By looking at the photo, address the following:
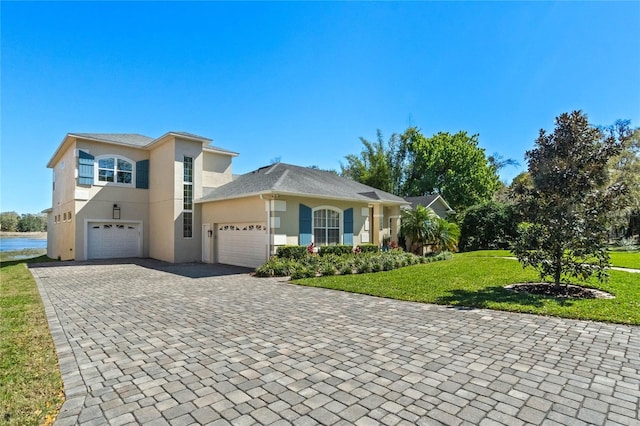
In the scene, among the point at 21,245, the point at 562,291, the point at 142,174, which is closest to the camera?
the point at 562,291

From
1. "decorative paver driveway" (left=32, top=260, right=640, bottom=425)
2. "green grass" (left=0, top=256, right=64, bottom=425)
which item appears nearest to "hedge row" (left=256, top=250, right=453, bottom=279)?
"decorative paver driveway" (left=32, top=260, right=640, bottom=425)

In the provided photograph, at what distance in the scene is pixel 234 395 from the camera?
11.2 ft

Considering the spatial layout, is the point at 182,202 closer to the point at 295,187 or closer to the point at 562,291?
the point at 295,187

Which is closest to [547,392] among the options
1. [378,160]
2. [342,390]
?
[342,390]

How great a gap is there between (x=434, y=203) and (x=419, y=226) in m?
9.99

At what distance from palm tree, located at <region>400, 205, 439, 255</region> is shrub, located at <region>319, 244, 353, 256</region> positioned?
546cm

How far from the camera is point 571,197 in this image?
8.14 metres

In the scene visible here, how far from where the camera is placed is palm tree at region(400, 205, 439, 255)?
19.3 metres

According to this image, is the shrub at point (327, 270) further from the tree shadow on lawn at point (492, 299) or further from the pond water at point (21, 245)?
the pond water at point (21, 245)

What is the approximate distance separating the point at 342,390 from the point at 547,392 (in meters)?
2.00

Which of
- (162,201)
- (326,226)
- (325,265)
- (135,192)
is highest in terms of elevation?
(135,192)

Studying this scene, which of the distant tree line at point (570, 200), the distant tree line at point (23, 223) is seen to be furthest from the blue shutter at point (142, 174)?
the distant tree line at point (23, 223)

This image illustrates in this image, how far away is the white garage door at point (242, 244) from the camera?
14.4 m

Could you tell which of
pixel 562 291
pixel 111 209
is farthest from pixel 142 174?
pixel 562 291
